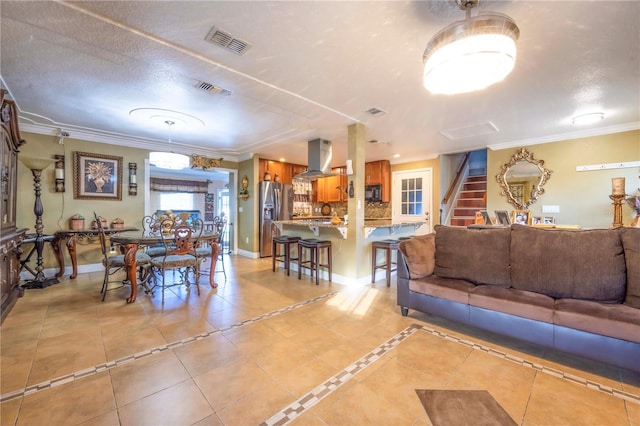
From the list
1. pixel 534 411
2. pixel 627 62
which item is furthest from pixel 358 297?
Answer: pixel 627 62

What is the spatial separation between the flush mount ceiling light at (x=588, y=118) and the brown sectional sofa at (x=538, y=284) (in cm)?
234

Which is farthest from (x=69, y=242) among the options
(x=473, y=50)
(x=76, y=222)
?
(x=473, y=50)

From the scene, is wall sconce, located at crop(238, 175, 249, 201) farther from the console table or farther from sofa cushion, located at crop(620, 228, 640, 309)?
sofa cushion, located at crop(620, 228, 640, 309)

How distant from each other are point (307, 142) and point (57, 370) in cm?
444

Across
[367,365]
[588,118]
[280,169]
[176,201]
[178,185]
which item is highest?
[588,118]

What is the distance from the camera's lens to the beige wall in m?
4.10

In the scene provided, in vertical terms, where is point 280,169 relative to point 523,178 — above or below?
above

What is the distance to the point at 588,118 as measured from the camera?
3.65 meters

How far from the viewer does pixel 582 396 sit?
166 centimetres

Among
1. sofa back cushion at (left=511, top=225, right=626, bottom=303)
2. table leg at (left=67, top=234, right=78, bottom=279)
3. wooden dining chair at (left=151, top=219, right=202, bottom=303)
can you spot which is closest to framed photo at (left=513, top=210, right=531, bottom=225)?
sofa back cushion at (left=511, top=225, right=626, bottom=303)

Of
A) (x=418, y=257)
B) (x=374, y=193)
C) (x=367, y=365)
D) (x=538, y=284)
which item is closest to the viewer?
(x=367, y=365)

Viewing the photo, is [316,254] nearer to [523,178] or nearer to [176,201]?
[523,178]

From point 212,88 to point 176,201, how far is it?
349 inches

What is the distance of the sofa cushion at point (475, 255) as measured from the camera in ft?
8.45
